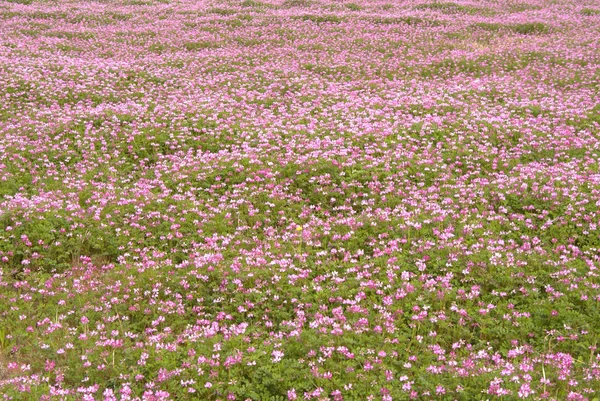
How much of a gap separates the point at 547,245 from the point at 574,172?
3.38 meters

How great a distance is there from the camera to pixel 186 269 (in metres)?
8.75

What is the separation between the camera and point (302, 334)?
22.7 ft

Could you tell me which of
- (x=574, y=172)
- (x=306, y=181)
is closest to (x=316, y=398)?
(x=306, y=181)

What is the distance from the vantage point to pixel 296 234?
9766 mm

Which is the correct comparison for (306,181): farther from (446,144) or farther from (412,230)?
(446,144)

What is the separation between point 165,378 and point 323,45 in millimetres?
23117

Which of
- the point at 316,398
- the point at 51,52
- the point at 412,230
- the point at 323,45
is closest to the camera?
the point at 316,398

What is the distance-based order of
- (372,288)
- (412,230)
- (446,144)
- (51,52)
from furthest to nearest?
(51,52)
(446,144)
(412,230)
(372,288)

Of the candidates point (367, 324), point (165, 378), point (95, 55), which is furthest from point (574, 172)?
point (95, 55)

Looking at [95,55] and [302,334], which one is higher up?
[95,55]

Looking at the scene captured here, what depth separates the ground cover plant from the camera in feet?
21.0

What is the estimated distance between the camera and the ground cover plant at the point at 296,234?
6402mm

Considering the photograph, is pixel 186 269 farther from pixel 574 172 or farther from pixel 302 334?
pixel 574 172

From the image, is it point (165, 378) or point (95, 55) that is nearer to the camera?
point (165, 378)
